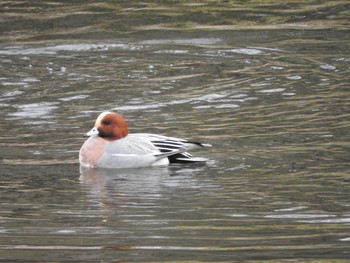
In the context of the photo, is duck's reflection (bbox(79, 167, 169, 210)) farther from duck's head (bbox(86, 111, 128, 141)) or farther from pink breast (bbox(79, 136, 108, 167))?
duck's head (bbox(86, 111, 128, 141))

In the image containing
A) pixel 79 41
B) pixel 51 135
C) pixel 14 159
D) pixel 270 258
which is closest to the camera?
pixel 270 258

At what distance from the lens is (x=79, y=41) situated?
59.1ft

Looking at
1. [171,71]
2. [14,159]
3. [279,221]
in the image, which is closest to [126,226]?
[279,221]

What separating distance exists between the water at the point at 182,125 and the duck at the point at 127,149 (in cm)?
15

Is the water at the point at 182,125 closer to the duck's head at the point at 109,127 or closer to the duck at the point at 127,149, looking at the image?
the duck at the point at 127,149

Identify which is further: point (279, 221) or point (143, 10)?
point (143, 10)

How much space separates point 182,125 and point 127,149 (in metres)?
1.73

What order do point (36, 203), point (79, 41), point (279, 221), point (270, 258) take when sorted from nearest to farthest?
point (270, 258), point (279, 221), point (36, 203), point (79, 41)

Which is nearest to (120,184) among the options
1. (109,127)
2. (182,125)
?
(109,127)

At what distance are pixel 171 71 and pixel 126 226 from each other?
792cm

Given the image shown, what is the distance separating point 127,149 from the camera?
1102cm

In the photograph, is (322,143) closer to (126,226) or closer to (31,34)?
(126,226)

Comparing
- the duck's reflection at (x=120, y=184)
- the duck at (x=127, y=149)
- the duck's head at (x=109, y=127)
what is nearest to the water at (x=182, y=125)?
the duck's reflection at (x=120, y=184)

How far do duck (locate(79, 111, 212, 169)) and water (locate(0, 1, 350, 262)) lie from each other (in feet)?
0.49
